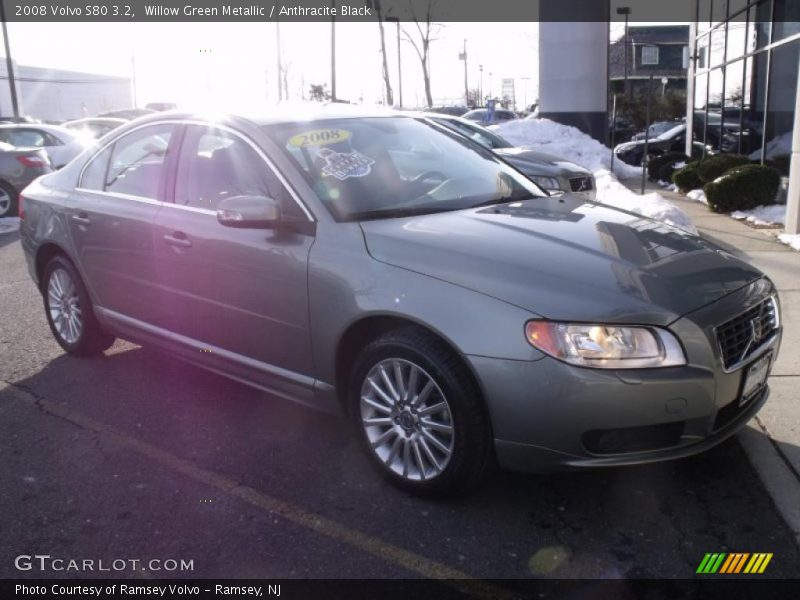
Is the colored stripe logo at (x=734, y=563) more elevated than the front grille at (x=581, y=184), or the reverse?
the front grille at (x=581, y=184)

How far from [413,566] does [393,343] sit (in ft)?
2.95

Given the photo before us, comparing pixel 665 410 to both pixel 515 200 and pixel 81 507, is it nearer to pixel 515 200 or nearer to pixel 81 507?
pixel 515 200

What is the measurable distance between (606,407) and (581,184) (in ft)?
24.2

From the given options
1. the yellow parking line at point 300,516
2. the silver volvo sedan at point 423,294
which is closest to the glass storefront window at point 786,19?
the silver volvo sedan at point 423,294

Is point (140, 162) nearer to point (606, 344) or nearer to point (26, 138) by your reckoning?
point (606, 344)

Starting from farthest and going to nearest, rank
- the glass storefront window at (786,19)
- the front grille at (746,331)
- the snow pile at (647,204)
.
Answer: the glass storefront window at (786,19) < the snow pile at (647,204) < the front grille at (746,331)

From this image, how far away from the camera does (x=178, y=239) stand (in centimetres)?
434

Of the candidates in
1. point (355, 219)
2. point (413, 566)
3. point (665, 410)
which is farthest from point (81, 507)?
point (665, 410)

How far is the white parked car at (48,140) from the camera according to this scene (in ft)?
49.9

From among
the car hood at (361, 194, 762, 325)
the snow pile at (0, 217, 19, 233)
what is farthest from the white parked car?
the car hood at (361, 194, 762, 325)

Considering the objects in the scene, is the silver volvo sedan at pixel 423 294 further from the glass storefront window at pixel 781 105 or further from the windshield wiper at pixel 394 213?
the glass storefront window at pixel 781 105

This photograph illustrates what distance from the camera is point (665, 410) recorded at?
3.04 m

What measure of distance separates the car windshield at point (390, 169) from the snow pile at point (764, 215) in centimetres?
684

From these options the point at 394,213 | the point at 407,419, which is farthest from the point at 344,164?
the point at 407,419
